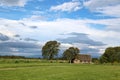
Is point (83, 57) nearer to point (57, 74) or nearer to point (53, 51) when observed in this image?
point (53, 51)

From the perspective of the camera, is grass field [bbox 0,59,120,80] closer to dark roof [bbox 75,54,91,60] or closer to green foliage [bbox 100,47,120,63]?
green foliage [bbox 100,47,120,63]

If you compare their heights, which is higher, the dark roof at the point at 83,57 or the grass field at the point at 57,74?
the dark roof at the point at 83,57

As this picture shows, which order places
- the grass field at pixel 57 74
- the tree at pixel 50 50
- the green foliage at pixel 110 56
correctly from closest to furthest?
1. the grass field at pixel 57 74
2. the green foliage at pixel 110 56
3. the tree at pixel 50 50

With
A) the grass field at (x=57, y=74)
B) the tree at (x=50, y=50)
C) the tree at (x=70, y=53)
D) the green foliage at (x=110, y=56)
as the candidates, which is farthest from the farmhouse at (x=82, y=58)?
the grass field at (x=57, y=74)

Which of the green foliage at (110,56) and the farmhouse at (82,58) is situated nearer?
the green foliage at (110,56)

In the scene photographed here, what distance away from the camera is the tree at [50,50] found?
157 metres

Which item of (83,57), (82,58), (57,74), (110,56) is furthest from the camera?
(83,57)

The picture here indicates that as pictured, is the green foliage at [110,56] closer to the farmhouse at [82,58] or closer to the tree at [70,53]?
the farmhouse at [82,58]

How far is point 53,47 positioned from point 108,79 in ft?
416

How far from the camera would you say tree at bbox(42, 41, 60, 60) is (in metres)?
157

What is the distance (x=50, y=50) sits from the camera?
15688 centimetres

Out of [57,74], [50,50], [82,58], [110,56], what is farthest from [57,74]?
[82,58]

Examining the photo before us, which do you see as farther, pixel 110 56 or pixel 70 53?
pixel 70 53

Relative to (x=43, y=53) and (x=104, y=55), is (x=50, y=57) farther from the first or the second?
(x=104, y=55)
